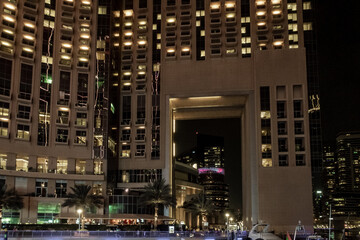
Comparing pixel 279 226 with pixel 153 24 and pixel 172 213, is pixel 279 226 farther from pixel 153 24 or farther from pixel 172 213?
pixel 153 24

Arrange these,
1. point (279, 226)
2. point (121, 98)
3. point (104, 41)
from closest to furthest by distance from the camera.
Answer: point (279, 226), point (104, 41), point (121, 98)

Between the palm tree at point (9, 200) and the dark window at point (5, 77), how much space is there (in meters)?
20.6

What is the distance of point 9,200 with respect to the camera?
8344 centimetres

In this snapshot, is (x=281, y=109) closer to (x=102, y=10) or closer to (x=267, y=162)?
(x=267, y=162)

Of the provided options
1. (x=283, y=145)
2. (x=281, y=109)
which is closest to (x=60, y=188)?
(x=283, y=145)

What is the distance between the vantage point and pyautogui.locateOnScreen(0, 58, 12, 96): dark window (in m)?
95.2

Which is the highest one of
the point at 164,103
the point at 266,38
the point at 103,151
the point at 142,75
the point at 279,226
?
the point at 266,38

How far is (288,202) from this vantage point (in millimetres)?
104000

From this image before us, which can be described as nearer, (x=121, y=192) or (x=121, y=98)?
(x=121, y=192)

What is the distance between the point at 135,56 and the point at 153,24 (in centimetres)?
998

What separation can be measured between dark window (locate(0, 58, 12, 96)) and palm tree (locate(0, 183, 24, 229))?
67.5ft

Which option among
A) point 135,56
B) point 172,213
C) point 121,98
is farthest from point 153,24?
point 172,213

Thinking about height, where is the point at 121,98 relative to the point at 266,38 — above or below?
below

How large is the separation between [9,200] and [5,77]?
27.4 m
